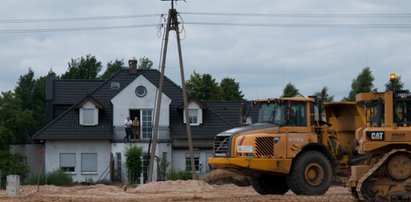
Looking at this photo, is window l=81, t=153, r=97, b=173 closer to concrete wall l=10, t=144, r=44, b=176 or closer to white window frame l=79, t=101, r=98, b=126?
white window frame l=79, t=101, r=98, b=126

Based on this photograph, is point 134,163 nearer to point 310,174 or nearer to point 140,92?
point 140,92

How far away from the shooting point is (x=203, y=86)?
269 ft

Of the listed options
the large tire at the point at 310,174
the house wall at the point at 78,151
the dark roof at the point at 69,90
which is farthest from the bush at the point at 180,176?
the large tire at the point at 310,174

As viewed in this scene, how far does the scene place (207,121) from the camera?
55406 millimetres

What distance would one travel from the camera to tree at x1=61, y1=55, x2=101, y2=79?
93.8 metres

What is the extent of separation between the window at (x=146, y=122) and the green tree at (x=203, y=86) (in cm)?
2751

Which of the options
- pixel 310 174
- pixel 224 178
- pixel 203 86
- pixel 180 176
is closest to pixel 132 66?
pixel 180 176

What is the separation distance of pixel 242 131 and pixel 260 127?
21.3 inches

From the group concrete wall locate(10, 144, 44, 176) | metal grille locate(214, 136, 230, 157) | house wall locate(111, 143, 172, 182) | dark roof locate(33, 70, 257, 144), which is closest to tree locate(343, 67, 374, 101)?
dark roof locate(33, 70, 257, 144)

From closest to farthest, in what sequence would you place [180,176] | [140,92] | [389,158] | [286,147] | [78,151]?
1. [389,158]
2. [286,147]
3. [180,176]
4. [78,151]
5. [140,92]

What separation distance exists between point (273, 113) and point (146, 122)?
29676 mm

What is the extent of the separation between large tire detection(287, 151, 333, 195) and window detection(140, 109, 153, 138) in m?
29.5

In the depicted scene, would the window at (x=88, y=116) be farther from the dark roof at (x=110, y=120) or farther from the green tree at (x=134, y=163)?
the green tree at (x=134, y=163)

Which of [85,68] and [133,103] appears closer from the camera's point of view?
[133,103]
